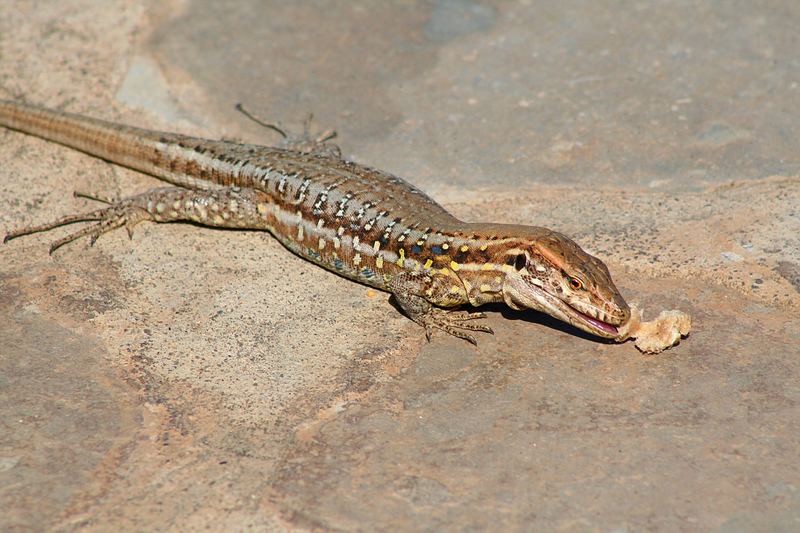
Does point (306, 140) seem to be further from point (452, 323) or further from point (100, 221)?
point (452, 323)

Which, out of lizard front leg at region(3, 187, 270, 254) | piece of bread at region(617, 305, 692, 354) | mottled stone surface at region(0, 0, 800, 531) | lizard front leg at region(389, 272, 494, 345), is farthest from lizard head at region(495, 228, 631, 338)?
lizard front leg at region(3, 187, 270, 254)

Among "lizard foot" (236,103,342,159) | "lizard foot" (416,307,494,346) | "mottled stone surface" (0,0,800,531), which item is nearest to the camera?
"mottled stone surface" (0,0,800,531)

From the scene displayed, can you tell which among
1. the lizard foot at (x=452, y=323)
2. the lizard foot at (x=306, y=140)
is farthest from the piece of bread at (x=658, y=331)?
the lizard foot at (x=306, y=140)

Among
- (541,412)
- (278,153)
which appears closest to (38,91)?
(278,153)

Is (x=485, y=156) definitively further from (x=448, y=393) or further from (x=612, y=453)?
(x=612, y=453)

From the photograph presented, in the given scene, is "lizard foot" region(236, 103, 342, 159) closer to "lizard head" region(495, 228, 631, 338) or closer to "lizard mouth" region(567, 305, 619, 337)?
"lizard head" region(495, 228, 631, 338)

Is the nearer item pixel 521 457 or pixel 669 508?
pixel 669 508

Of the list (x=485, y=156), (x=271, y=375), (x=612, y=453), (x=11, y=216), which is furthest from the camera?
(x=485, y=156)

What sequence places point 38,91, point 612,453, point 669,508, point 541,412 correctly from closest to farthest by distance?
point 669,508, point 612,453, point 541,412, point 38,91
